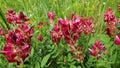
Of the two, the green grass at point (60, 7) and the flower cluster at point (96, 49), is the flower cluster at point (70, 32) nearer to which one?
the flower cluster at point (96, 49)

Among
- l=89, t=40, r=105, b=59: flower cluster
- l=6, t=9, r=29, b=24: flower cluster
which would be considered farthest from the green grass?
l=89, t=40, r=105, b=59: flower cluster

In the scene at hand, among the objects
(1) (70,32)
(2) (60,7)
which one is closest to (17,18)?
(1) (70,32)

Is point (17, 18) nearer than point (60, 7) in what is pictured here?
Yes

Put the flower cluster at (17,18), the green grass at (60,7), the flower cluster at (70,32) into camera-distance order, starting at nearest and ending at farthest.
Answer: the flower cluster at (70,32) → the flower cluster at (17,18) → the green grass at (60,7)

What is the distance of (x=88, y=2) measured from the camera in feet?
9.81

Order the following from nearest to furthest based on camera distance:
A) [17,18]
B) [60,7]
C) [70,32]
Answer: [70,32] < [17,18] < [60,7]

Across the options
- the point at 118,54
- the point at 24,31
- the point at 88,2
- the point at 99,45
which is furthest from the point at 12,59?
the point at 88,2

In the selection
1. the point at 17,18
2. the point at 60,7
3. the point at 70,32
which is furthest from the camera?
the point at 60,7

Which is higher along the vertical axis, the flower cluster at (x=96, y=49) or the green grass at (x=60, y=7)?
the green grass at (x=60, y=7)

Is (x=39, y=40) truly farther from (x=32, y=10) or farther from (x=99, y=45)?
(x=32, y=10)

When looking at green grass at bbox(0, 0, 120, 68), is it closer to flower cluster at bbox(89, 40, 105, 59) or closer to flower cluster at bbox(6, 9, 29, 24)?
flower cluster at bbox(6, 9, 29, 24)

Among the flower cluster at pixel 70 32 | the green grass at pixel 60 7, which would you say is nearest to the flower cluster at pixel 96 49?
the flower cluster at pixel 70 32

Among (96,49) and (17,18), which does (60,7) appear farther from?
(96,49)

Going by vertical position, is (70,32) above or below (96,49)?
above
